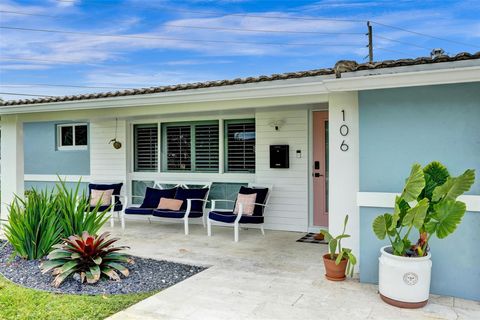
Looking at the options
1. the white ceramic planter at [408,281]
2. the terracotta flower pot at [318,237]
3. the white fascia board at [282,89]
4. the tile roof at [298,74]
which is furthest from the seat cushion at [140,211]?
the white ceramic planter at [408,281]

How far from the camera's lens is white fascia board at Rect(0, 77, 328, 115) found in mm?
5262

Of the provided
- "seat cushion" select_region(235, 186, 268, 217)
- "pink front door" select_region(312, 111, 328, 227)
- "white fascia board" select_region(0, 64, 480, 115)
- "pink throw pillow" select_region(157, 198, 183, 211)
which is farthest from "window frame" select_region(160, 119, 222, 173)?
"white fascia board" select_region(0, 64, 480, 115)

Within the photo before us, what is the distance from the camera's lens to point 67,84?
2455 cm

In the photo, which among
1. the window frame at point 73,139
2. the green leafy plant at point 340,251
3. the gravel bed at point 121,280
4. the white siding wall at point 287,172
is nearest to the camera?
the gravel bed at point 121,280

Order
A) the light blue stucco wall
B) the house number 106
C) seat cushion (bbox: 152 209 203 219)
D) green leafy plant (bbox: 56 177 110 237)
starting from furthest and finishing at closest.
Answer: seat cushion (bbox: 152 209 203 219)
green leafy plant (bbox: 56 177 110 237)
the house number 106
the light blue stucco wall

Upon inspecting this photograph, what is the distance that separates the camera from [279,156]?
777 centimetres

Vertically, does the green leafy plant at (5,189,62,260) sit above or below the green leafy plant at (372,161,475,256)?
below

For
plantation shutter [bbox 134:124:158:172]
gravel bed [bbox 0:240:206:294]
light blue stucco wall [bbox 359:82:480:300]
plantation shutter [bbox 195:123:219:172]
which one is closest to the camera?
light blue stucco wall [bbox 359:82:480:300]

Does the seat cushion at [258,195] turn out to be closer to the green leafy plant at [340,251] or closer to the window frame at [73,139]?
the green leafy plant at [340,251]

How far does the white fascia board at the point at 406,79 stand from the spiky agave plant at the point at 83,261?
10.5 ft

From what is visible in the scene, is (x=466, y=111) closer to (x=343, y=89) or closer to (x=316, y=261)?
(x=343, y=89)

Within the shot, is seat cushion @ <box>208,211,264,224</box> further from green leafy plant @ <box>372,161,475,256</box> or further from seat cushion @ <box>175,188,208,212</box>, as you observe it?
green leafy plant @ <box>372,161,475,256</box>

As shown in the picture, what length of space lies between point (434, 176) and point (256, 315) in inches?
86.2

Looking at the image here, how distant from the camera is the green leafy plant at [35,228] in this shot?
5.24 metres
